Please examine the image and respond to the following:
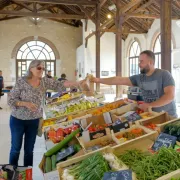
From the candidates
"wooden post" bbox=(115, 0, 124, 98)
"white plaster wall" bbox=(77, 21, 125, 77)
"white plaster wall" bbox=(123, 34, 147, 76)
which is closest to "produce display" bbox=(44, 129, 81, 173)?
"wooden post" bbox=(115, 0, 124, 98)

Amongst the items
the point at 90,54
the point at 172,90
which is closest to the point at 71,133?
the point at 172,90

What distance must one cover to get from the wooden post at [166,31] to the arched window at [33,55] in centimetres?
1177

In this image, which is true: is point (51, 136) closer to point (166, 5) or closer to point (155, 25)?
point (166, 5)

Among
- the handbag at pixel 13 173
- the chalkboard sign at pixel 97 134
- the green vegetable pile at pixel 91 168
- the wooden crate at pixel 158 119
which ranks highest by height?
the wooden crate at pixel 158 119

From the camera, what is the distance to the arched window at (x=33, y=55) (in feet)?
52.3

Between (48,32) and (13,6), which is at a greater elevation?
(13,6)

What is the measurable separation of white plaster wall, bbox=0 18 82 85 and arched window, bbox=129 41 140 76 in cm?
413

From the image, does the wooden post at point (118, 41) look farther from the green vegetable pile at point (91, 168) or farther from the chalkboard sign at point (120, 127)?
the green vegetable pile at point (91, 168)

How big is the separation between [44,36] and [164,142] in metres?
15.4

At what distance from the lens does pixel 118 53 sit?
363 inches

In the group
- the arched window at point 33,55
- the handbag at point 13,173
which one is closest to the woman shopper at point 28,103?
the handbag at point 13,173

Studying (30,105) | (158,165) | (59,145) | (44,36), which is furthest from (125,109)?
(44,36)

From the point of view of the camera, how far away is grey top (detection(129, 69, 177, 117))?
2518mm

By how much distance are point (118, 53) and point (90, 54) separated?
189 inches
